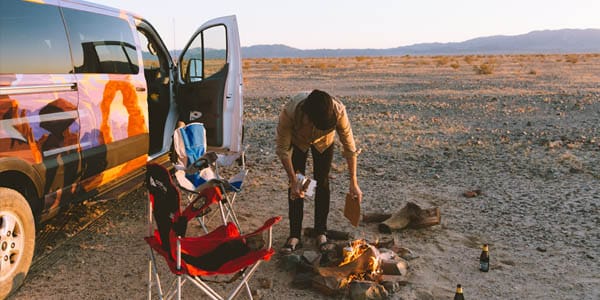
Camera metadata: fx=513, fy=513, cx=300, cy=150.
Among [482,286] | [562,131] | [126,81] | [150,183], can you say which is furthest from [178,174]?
[562,131]

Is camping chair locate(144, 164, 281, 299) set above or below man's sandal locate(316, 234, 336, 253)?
above

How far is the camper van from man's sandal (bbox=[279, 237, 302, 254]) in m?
1.64

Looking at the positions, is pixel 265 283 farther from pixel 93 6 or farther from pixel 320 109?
pixel 93 6

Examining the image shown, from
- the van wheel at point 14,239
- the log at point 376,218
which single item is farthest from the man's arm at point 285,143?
the van wheel at point 14,239

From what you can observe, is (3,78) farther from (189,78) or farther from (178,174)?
(189,78)

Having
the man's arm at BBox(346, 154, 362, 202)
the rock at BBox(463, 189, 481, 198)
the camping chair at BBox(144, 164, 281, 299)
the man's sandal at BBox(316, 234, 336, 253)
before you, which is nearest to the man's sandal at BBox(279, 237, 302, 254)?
the man's sandal at BBox(316, 234, 336, 253)

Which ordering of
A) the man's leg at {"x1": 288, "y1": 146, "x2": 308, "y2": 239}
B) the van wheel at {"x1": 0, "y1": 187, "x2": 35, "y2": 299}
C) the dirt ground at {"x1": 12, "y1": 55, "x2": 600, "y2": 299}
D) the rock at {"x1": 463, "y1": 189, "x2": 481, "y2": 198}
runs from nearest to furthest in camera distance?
the van wheel at {"x1": 0, "y1": 187, "x2": 35, "y2": 299} → the dirt ground at {"x1": 12, "y1": 55, "x2": 600, "y2": 299} → the man's leg at {"x1": 288, "y1": 146, "x2": 308, "y2": 239} → the rock at {"x1": 463, "y1": 189, "x2": 481, "y2": 198}

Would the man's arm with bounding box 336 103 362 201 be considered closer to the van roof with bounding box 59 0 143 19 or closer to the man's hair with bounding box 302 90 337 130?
the man's hair with bounding box 302 90 337 130

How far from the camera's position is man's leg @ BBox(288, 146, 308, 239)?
14.2 feet

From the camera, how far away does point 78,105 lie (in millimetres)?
3977

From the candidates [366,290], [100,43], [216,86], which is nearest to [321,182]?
[366,290]

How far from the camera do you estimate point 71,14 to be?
13.5 ft

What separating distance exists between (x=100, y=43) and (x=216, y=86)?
1.47 meters

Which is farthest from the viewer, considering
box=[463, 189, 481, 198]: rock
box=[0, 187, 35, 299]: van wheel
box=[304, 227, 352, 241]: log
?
box=[463, 189, 481, 198]: rock
